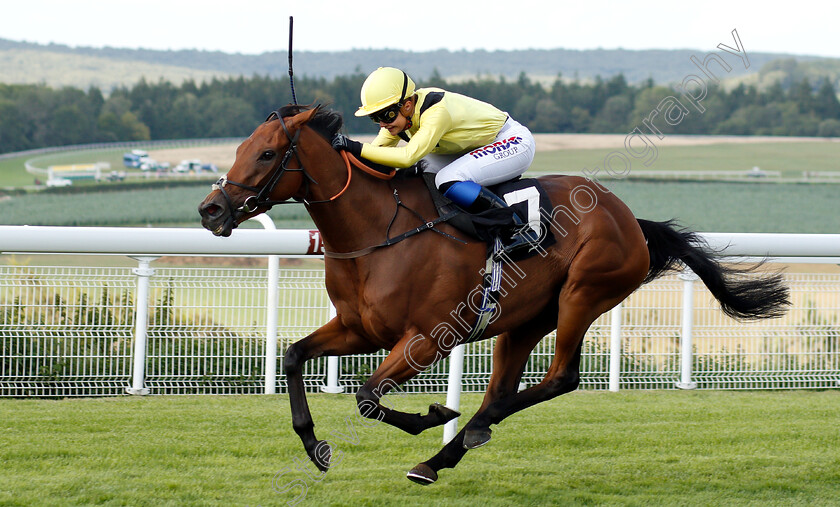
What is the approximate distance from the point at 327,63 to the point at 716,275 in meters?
123

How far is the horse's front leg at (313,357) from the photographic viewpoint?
3680mm

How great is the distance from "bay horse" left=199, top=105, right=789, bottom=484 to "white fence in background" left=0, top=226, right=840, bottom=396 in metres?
1.23

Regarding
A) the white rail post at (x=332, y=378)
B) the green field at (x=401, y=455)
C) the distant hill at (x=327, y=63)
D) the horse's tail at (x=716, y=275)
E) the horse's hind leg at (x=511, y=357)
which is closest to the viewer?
the green field at (x=401, y=455)

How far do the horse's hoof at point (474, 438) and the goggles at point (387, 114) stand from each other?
1.39 m

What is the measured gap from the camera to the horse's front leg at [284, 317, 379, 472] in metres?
3.68

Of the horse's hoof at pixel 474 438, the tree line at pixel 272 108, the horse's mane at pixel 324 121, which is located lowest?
the horse's hoof at pixel 474 438

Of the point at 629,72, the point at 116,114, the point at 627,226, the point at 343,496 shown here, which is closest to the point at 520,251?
the point at 627,226

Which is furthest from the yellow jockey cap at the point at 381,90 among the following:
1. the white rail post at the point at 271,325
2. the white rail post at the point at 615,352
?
the white rail post at the point at 615,352

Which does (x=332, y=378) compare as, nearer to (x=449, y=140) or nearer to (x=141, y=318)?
(x=141, y=318)

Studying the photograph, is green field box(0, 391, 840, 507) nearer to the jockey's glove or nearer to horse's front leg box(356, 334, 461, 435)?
horse's front leg box(356, 334, 461, 435)

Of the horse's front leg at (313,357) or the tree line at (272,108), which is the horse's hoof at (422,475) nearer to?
the horse's front leg at (313,357)

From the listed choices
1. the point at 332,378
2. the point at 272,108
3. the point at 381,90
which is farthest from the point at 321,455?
the point at 272,108

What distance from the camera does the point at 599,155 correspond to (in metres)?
50.8

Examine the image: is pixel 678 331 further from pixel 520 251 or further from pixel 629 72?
pixel 629 72
